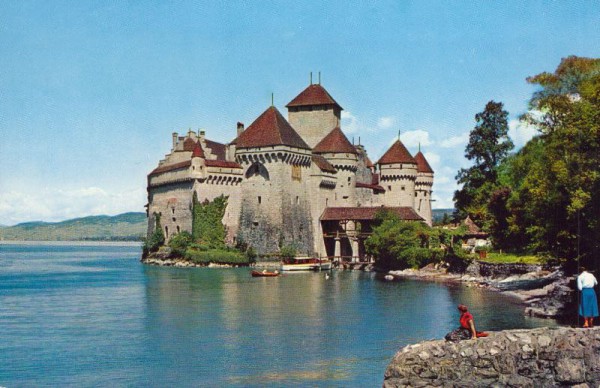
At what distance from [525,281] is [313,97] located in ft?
114

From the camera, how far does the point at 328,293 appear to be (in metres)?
36.0

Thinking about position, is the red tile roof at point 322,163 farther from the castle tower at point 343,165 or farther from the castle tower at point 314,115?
the castle tower at point 314,115

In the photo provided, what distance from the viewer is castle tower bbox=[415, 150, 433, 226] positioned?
7394 cm

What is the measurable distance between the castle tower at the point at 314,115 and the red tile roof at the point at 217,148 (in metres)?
6.87

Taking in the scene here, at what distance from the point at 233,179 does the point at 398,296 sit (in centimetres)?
2790

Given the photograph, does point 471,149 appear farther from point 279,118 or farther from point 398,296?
point 398,296

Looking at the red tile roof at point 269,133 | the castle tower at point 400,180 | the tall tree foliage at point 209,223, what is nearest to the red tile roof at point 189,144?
the red tile roof at point 269,133

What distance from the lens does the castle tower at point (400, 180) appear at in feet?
221

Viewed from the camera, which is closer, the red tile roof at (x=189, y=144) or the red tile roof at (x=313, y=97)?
the red tile roof at (x=189, y=144)

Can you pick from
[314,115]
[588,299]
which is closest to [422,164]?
[314,115]

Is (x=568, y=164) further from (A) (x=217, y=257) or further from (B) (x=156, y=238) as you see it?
(B) (x=156, y=238)

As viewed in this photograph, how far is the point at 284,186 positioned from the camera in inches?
2291

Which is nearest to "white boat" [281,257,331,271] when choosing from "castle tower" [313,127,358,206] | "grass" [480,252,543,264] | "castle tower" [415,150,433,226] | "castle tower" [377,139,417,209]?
"castle tower" [313,127,358,206]

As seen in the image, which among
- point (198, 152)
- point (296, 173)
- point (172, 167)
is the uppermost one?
point (198, 152)
